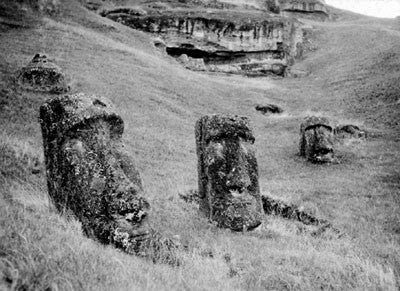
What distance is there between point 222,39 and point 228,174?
148ft

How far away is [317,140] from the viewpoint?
1967cm

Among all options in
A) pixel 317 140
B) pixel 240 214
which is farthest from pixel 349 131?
pixel 240 214

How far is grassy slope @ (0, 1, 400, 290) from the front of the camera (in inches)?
169

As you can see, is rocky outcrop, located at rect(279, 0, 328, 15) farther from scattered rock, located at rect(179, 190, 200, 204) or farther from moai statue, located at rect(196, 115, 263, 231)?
moai statue, located at rect(196, 115, 263, 231)

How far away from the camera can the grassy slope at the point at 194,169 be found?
4281 millimetres

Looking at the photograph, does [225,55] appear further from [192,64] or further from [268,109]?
[268,109]

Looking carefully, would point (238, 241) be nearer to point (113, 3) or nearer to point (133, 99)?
point (133, 99)

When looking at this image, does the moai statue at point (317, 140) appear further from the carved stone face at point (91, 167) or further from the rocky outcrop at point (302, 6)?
the rocky outcrop at point (302, 6)

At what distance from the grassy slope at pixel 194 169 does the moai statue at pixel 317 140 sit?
76cm

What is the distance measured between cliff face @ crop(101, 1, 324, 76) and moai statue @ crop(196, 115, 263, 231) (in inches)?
1606

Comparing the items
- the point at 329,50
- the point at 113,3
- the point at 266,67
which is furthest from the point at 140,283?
the point at 113,3

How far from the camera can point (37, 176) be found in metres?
11.3

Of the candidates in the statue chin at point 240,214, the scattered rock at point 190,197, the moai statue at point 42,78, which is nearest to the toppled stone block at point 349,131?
the scattered rock at point 190,197

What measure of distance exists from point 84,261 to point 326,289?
3.06 m
